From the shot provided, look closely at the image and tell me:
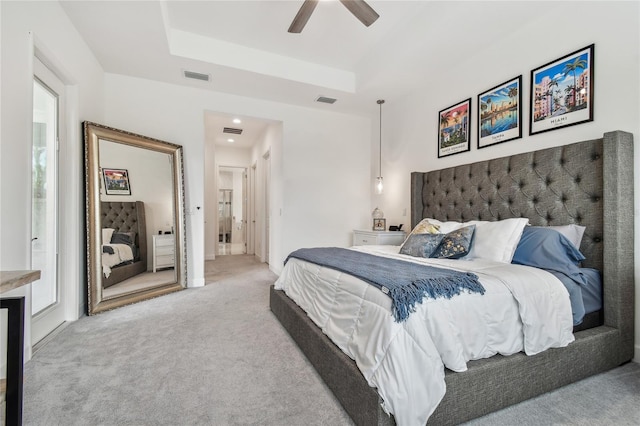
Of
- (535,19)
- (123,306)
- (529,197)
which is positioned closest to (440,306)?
(529,197)

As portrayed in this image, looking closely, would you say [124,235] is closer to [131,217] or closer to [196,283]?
[131,217]

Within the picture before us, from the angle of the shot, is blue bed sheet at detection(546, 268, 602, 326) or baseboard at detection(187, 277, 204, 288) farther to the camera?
baseboard at detection(187, 277, 204, 288)

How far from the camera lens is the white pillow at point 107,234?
2924 millimetres

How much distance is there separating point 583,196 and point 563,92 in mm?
846

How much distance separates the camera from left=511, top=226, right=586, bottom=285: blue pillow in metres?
1.86

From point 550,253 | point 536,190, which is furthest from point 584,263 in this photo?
point 536,190

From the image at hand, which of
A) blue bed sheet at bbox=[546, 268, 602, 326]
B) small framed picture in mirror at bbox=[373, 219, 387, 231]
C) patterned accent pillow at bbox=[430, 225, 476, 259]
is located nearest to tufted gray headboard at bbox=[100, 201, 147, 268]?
small framed picture in mirror at bbox=[373, 219, 387, 231]

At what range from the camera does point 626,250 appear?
1.86 metres

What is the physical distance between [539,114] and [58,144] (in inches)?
163

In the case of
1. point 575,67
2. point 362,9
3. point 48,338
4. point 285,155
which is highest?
point 362,9

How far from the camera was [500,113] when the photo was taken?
2.75 meters

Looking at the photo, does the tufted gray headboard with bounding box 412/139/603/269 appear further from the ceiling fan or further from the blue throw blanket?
the ceiling fan

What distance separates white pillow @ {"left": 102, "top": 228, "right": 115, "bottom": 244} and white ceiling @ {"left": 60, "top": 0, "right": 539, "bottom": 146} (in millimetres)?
1883

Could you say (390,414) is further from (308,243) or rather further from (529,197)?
(308,243)
